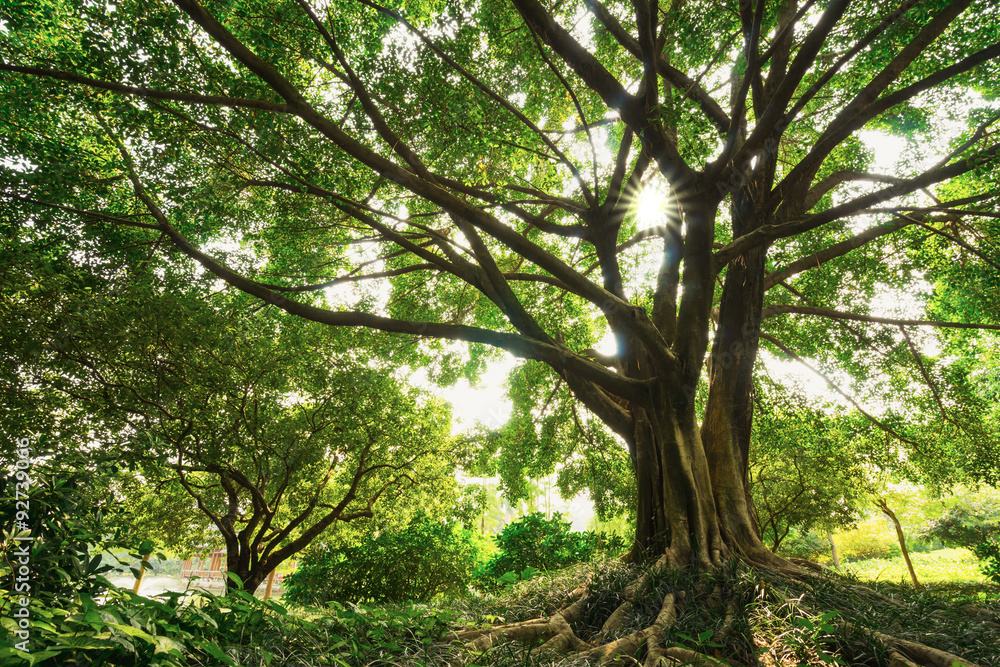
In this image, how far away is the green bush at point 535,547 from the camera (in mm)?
8414

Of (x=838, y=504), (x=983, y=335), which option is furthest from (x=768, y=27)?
(x=838, y=504)

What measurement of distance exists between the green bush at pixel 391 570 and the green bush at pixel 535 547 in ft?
2.45

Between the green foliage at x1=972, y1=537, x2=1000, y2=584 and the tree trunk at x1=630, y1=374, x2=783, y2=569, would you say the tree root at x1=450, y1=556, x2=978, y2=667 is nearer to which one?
the tree trunk at x1=630, y1=374, x2=783, y2=569

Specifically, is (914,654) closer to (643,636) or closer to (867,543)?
(643,636)

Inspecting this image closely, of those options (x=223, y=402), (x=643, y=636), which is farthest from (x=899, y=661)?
(x=223, y=402)

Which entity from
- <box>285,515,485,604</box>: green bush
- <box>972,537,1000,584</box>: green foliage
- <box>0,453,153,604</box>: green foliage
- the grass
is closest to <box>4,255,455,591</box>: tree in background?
<box>0,453,153,604</box>: green foliage

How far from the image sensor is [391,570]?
8.80 meters

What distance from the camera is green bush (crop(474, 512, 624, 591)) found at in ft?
27.6

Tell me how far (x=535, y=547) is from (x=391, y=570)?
2938 mm

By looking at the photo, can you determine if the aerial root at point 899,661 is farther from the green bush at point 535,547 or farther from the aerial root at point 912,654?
the green bush at point 535,547

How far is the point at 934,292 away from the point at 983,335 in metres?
2.60

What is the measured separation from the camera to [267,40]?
3930 millimetres

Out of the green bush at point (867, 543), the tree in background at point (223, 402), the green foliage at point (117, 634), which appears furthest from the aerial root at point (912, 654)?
the green bush at point (867, 543)

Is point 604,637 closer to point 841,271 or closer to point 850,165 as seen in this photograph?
point 841,271
